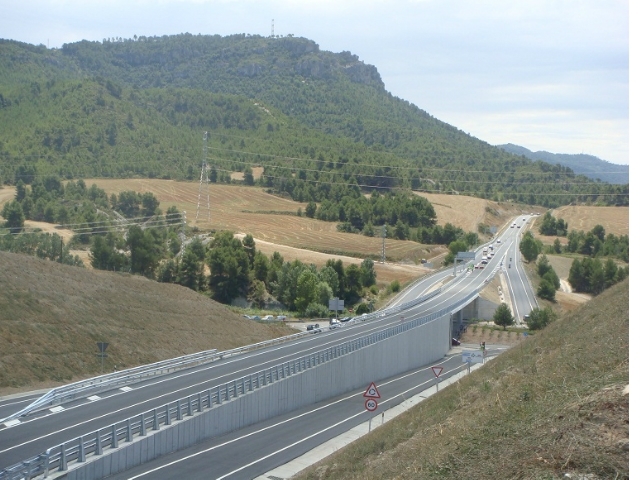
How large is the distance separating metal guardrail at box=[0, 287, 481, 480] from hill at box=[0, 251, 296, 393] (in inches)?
338

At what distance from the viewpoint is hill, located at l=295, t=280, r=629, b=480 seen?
9453mm

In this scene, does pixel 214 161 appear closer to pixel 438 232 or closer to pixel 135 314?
pixel 438 232

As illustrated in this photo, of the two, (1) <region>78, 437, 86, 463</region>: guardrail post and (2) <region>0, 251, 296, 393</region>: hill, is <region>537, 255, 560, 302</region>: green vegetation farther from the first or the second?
(1) <region>78, 437, 86, 463</region>: guardrail post

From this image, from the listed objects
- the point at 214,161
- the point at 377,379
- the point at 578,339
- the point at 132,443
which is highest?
the point at 214,161

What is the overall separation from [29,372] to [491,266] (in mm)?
76343

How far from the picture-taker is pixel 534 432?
1086cm

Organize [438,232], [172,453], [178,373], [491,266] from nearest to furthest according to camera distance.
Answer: [172,453] → [178,373] → [491,266] → [438,232]

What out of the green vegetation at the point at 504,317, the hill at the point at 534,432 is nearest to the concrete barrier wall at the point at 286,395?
the hill at the point at 534,432

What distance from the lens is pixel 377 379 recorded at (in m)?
44.7

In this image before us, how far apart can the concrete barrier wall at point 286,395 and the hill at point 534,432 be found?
487 cm

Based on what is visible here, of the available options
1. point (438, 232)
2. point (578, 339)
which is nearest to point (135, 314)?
→ point (578, 339)

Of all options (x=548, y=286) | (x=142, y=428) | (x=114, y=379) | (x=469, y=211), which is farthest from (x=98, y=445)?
(x=469, y=211)

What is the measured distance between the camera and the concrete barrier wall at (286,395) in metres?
20.6

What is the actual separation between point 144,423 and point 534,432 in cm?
1341
